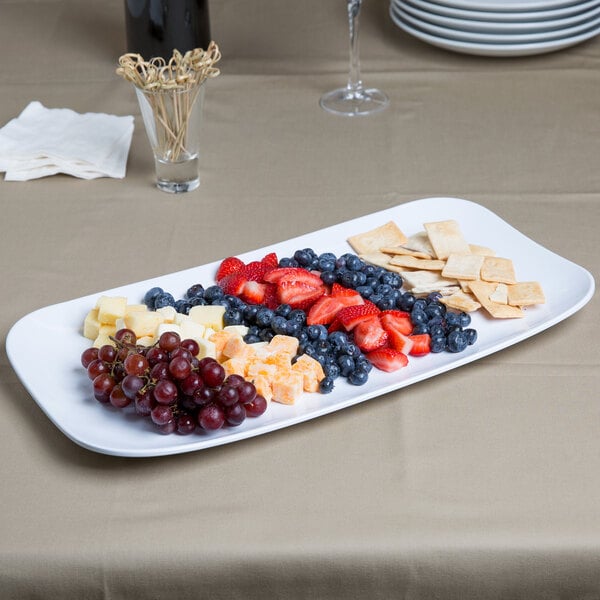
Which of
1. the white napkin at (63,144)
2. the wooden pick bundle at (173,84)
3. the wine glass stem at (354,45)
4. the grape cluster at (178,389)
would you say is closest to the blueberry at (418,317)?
the grape cluster at (178,389)

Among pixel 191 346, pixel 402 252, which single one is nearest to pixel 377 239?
pixel 402 252

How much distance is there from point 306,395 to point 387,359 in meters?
0.10

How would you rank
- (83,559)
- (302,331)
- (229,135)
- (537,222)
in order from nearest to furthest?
(83,559), (302,331), (537,222), (229,135)

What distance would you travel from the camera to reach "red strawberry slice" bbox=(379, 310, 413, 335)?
3.56 ft

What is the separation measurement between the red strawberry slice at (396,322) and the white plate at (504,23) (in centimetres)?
84

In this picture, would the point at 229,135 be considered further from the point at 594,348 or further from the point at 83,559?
the point at 83,559

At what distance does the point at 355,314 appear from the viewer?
43.0 inches

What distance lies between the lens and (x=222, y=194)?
1.49 metres

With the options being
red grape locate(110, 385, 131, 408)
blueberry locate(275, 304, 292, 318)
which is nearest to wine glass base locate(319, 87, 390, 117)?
blueberry locate(275, 304, 292, 318)

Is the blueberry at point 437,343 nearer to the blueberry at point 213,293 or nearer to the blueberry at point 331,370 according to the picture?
the blueberry at point 331,370

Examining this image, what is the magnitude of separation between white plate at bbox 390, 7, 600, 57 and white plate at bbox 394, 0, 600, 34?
0.08ft

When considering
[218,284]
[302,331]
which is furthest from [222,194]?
[302,331]

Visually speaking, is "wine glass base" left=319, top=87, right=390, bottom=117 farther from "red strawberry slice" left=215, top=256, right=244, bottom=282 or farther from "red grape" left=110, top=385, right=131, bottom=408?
"red grape" left=110, top=385, right=131, bottom=408

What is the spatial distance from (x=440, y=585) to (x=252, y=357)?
12.0 inches
